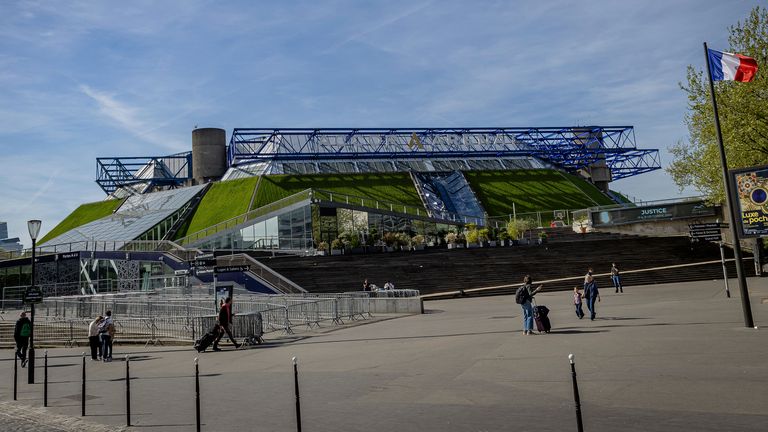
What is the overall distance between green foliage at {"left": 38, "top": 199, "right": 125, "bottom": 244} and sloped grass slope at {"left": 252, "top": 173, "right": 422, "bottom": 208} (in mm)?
24606

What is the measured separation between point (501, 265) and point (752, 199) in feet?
84.3

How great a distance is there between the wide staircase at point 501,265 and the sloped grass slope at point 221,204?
25.3 metres

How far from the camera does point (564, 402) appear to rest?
348 inches

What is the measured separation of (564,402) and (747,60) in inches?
540

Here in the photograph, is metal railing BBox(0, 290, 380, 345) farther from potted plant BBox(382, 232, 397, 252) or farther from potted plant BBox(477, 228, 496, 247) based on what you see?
potted plant BBox(477, 228, 496, 247)

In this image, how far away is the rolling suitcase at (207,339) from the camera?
60.1ft

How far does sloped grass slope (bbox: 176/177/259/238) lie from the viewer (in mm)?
62875

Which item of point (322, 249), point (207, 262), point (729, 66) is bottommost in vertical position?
point (207, 262)

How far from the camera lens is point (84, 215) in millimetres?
81438

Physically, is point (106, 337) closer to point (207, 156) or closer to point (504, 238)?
point (504, 238)

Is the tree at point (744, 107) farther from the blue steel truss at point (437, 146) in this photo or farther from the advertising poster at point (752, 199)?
the blue steel truss at point (437, 146)

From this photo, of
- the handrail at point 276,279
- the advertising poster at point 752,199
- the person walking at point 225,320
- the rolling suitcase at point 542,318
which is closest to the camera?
the advertising poster at point 752,199

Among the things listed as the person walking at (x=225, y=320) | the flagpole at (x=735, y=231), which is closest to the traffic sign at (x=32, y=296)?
the person walking at (x=225, y=320)

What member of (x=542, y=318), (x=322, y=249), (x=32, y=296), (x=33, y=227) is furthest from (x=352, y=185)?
(x=542, y=318)
